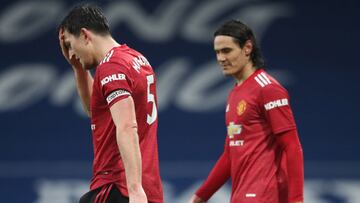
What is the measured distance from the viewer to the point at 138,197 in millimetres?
3189

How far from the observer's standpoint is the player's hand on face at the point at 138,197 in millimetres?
3186

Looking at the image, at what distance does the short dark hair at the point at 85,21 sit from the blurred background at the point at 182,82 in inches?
161

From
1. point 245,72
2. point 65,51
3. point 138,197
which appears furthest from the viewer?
point 245,72

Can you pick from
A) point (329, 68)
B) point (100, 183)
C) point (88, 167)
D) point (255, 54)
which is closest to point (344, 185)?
point (329, 68)

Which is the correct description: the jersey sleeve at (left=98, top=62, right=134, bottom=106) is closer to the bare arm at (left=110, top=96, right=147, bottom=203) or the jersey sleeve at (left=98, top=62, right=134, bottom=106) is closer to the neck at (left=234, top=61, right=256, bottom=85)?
the bare arm at (left=110, top=96, right=147, bottom=203)

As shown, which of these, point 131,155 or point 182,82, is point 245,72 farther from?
point 182,82

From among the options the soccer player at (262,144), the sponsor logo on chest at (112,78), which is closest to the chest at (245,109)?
the soccer player at (262,144)

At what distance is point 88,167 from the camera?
7.62 meters

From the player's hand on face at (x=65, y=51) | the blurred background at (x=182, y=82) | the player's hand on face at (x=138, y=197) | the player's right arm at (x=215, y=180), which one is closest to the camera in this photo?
the player's hand on face at (x=138, y=197)

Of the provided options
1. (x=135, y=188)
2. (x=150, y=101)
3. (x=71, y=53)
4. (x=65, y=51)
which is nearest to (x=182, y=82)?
(x=65, y=51)

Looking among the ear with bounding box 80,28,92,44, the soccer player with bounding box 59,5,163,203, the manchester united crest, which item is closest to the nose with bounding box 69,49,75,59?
the soccer player with bounding box 59,5,163,203

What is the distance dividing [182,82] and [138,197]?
14.9 feet

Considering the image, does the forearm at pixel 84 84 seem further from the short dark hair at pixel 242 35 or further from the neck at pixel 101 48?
the short dark hair at pixel 242 35

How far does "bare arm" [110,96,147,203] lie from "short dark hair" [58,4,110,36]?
0.40 m
